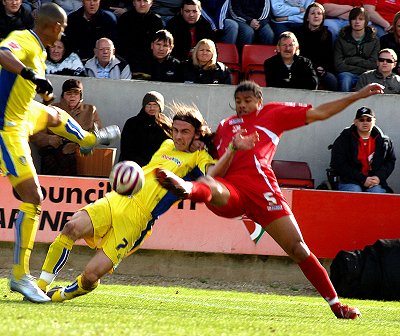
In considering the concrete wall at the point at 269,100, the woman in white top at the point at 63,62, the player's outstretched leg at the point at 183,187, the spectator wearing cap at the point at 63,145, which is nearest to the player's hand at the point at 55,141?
the spectator wearing cap at the point at 63,145

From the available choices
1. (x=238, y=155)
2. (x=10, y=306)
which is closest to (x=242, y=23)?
(x=238, y=155)

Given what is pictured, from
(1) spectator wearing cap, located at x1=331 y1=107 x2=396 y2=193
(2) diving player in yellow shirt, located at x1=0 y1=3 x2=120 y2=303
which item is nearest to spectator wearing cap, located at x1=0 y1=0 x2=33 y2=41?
(1) spectator wearing cap, located at x1=331 y1=107 x2=396 y2=193

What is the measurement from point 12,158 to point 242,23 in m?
8.16

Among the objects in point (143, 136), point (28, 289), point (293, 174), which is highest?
point (143, 136)

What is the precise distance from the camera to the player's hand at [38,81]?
8.38m

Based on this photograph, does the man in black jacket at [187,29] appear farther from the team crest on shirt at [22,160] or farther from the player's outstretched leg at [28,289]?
the player's outstretched leg at [28,289]

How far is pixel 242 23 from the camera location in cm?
1641

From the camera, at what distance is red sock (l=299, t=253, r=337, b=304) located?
29.3 feet

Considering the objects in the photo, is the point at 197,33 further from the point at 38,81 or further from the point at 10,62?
the point at 38,81

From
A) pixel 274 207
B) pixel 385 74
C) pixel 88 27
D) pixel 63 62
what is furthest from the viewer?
pixel 88 27

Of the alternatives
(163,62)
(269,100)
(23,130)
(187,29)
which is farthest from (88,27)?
(23,130)

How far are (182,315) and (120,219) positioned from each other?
1308 millimetres

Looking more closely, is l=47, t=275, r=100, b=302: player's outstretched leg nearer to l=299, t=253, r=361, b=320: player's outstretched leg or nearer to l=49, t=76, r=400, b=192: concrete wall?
l=299, t=253, r=361, b=320: player's outstretched leg

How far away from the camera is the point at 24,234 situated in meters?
8.94
